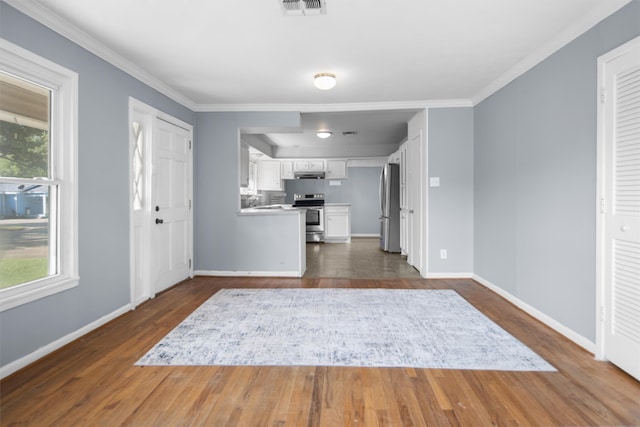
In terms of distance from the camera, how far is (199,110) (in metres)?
Result: 4.67

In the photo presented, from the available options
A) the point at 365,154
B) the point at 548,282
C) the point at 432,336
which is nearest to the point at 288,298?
the point at 432,336

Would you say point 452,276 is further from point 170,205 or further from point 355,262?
point 170,205

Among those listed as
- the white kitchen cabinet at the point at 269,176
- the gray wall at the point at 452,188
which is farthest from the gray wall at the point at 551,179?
the white kitchen cabinet at the point at 269,176

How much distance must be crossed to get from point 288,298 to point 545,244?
8.12ft

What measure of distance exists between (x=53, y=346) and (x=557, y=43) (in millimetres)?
4421

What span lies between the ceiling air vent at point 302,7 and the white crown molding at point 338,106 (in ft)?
7.30

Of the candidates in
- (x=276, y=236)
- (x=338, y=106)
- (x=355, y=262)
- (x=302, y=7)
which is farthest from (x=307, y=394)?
(x=355, y=262)

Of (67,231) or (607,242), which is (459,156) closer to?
(607,242)

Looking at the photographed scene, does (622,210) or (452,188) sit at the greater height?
(452,188)

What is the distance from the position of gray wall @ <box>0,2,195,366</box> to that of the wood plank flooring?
0.24 m

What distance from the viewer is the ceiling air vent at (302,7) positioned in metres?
2.20

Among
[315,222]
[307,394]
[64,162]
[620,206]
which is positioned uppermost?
[64,162]

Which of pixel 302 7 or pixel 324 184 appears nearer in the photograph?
pixel 302 7

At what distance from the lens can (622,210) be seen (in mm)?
2076
